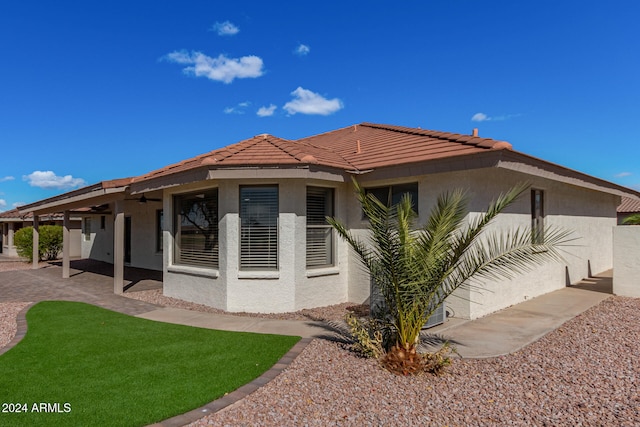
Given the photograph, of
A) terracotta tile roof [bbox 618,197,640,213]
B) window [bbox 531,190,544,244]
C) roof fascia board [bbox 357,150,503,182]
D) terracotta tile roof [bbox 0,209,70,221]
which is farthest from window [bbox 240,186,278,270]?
terracotta tile roof [bbox 618,197,640,213]

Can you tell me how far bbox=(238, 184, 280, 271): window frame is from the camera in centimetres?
901

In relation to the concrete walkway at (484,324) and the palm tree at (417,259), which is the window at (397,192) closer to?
the concrete walkway at (484,324)

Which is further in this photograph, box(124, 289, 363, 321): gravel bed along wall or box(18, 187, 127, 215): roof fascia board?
box(18, 187, 127, 215): roof fascia board

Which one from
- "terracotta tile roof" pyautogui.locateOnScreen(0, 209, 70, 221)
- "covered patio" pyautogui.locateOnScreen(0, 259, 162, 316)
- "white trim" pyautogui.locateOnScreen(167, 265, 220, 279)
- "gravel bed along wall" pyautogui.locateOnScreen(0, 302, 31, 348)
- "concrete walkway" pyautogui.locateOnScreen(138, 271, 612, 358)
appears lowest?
"covered patio" pyautogui.locateOnScreen(0, 259, 162, 316)

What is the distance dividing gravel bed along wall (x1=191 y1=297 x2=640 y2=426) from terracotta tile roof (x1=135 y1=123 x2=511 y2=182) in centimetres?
382

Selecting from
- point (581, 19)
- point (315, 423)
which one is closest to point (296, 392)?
point (315, 423)

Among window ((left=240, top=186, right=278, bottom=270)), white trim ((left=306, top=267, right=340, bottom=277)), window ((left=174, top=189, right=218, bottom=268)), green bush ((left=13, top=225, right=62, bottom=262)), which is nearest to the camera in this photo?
window ((left=240, top=186, right=278, bottom=270))

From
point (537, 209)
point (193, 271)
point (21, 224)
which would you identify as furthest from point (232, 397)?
point (21, 224)

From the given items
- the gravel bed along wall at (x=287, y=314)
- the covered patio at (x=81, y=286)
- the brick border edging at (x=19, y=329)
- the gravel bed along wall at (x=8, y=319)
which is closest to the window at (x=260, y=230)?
the gravel bed along wall at (x=287, y=314)

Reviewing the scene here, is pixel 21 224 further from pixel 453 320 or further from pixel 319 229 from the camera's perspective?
pixel 453 320

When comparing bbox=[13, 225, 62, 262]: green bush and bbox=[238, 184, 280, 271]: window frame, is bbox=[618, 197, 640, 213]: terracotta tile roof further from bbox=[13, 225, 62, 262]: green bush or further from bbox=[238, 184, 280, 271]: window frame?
bbox=[13, 225, 62, 262]: green bush

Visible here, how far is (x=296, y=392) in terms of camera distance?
14.9ft

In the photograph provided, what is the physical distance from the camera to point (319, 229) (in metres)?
9.63

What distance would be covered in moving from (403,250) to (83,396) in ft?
14.4
